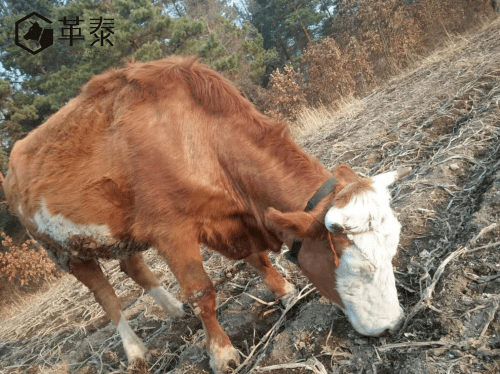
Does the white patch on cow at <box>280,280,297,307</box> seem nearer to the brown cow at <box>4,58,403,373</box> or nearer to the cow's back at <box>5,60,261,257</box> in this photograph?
the brown cow at <box>4,58,403,373</box>

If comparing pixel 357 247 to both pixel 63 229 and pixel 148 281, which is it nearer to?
Answer: pixel 63 229

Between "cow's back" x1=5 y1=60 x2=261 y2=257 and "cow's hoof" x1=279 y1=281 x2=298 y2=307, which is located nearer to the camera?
"cow's back" x1=5 y1=60 x2=261 y2=257

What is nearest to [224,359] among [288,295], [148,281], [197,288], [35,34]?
[197,288]

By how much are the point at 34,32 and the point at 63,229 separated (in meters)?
20.1

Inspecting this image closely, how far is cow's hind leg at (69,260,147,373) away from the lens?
3479 mm

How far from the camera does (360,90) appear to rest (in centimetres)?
1315

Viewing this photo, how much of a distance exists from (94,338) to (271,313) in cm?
258

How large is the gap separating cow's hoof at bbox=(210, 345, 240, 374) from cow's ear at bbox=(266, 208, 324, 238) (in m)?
1.35

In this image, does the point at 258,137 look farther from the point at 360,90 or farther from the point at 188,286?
the point at 360,90

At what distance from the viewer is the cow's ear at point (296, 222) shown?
2.21 metres

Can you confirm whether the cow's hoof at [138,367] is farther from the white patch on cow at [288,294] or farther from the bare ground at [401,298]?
the white patch on cow at [288,294]

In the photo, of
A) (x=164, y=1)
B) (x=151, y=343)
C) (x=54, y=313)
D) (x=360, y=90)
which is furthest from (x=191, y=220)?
(x=164, y=1)

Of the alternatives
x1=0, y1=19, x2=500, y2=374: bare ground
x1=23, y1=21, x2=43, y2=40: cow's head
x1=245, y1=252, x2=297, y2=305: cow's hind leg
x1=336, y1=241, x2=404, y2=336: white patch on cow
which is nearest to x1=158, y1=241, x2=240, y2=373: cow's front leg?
x1=0, y1=19, x2=500, y2=374: bare ground

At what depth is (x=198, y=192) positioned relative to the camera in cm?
292
